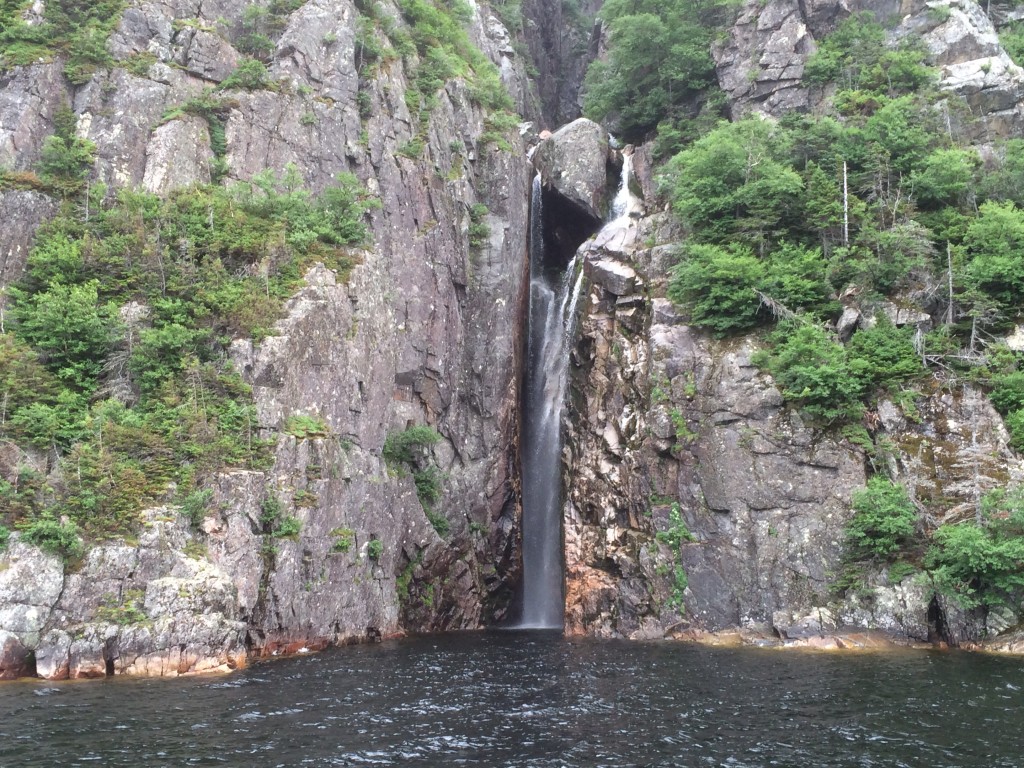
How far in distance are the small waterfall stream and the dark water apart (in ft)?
46.0

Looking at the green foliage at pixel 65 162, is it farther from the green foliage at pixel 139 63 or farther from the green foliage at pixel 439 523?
the green foliage at pixel 439 523

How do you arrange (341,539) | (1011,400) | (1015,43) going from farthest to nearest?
(1015,43), (341,539), (1011,400)

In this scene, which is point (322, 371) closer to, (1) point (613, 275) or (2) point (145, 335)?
(2) point (145, 335)

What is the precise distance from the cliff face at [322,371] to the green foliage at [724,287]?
10525 mm

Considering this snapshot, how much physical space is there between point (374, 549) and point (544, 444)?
1254 cm

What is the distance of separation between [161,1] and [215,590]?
29097 mm

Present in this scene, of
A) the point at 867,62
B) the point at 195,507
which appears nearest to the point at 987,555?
the point at 195,507

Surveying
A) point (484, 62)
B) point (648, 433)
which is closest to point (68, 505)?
point (648, 433)

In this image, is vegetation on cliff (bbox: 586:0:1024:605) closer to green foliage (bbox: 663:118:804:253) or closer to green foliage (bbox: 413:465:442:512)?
green foliage (bbox: 663:118:804:253)

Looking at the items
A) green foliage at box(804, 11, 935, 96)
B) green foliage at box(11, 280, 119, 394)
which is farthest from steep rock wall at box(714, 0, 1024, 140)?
green foliage at box(11, 280, 119, 394)

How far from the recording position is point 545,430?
37.2m

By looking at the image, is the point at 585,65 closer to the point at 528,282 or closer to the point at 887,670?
the point at 528,282

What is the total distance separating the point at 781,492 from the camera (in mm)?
26438

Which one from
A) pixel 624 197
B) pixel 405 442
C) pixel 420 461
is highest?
A: pixel 624 197
